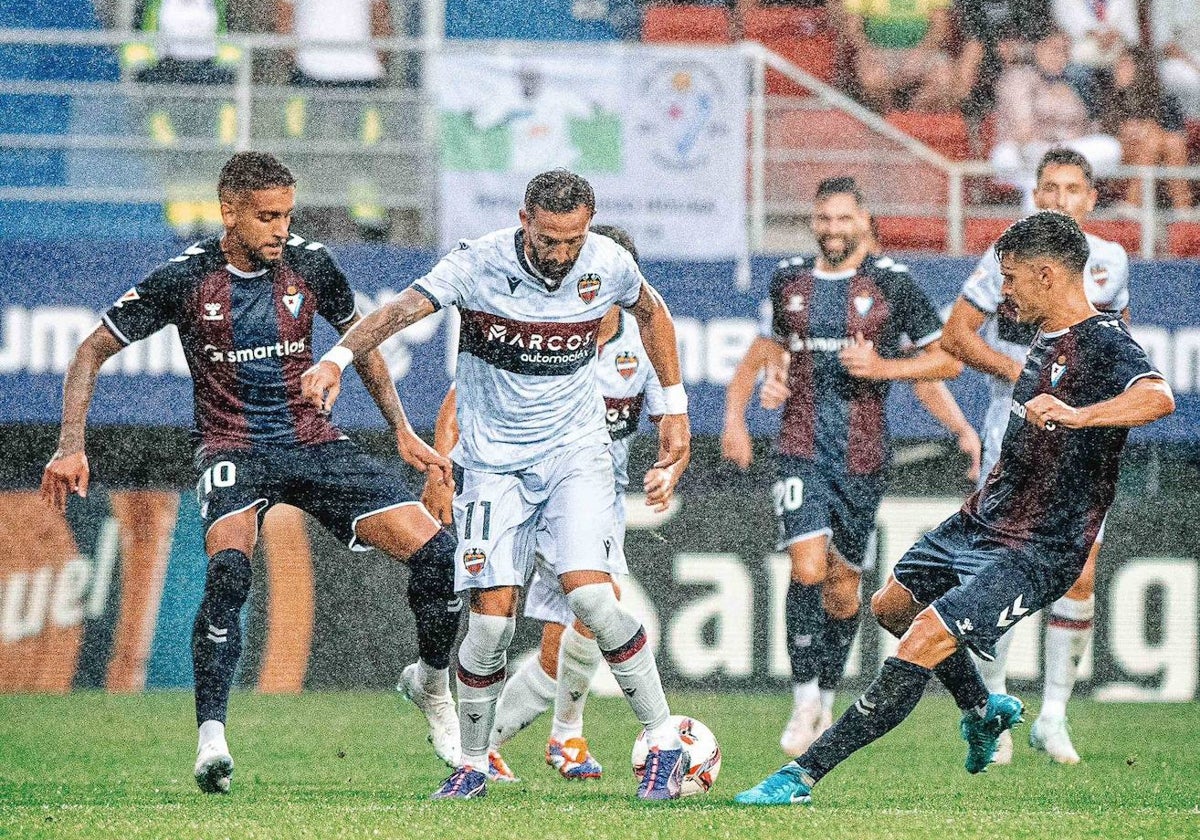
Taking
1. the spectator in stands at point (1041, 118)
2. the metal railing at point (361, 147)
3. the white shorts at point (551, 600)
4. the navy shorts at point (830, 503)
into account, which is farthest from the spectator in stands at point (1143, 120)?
the white shorts at point (551, 600)

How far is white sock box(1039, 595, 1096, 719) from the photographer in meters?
9.16

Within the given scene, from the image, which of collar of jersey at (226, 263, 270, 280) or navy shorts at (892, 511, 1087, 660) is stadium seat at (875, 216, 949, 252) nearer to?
collar of jersey at (226, 263, 270, 280)

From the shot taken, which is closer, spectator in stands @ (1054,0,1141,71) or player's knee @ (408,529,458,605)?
player's knee @ (408,529,458,605)

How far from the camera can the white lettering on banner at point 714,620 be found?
12367 mm

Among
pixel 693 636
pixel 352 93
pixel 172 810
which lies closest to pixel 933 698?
pixel 693 636

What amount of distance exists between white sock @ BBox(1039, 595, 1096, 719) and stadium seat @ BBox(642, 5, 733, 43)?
21.1ft

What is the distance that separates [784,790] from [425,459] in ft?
5.91

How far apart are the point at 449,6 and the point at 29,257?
3.64 metres

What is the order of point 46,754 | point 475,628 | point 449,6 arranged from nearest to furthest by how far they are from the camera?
point 475,628 < point 46,754 < point 449,6

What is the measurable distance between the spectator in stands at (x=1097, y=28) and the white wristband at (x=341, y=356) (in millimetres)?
9507

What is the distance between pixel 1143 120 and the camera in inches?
573

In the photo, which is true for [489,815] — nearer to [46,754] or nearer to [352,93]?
[46,754]

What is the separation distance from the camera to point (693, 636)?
12406mm

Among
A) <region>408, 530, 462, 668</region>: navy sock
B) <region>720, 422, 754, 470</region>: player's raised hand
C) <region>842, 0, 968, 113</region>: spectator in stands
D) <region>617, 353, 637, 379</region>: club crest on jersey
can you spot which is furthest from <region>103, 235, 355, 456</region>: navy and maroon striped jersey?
<region>842, 0, 968, 113</region>: spectator in stands
